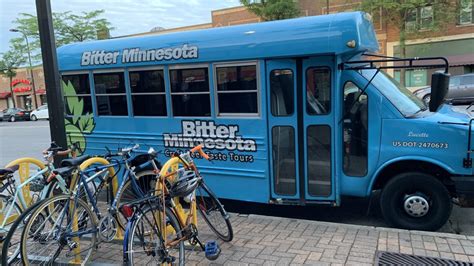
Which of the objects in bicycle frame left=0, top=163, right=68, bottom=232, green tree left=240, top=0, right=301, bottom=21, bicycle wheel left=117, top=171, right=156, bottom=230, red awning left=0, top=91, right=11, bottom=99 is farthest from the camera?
red awning left=0, top=91, right=11, bottom=99

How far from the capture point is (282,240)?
179 inches

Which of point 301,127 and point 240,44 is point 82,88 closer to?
point 240,44

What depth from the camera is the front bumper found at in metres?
4.55

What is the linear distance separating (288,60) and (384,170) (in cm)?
182

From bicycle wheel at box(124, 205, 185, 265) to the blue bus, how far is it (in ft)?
6.76

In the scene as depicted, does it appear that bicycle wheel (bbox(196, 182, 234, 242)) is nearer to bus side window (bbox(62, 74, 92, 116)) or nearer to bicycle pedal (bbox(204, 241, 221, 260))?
bicycle pedal (bbox(204, 241, 221, 260))

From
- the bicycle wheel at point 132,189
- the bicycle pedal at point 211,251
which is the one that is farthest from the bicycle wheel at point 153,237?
the bicycle wheel at point 132,189

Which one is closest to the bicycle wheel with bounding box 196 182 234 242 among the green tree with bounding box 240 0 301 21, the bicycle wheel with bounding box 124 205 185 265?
the bicycle wheel with bounding box 124 205 185 265

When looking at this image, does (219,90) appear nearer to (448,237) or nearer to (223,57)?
(223,57)

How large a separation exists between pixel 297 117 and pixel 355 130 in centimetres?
75

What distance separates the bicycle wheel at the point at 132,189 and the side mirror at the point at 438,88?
3260 mm

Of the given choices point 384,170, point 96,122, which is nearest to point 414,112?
point 384,170

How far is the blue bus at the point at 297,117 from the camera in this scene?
4840 mm

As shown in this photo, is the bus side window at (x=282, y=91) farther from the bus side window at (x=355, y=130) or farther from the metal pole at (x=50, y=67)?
the metal pole at (x=50, y=67)
